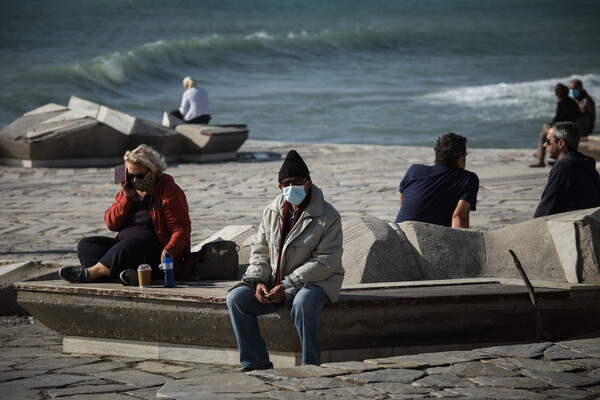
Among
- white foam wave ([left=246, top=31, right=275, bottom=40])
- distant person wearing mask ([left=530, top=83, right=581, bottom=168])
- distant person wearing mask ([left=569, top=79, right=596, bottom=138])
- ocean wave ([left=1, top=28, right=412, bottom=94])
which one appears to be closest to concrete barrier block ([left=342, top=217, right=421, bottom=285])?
distant person wearing mask ([left=530, top=83, right=581, bottom=168])

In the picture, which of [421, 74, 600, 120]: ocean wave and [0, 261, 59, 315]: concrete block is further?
[421, 74, 600, 120]: ocean wave

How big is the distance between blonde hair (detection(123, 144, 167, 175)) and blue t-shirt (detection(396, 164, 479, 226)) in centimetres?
183

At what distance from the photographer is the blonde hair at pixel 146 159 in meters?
5.66

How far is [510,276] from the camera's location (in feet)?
20.0

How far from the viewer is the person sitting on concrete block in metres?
6.43

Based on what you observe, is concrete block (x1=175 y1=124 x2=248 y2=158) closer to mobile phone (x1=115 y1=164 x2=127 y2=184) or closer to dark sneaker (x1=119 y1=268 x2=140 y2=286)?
mobile phone (x1=115 y1=164 x2=127 y2=184)

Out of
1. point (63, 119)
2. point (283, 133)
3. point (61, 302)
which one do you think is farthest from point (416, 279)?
point (283, 133)

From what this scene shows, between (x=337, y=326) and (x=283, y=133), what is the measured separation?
65.1 feet

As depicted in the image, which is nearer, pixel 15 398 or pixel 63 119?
pixel 15 398

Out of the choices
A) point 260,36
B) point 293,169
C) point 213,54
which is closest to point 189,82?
point 293,169

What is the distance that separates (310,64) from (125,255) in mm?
43561

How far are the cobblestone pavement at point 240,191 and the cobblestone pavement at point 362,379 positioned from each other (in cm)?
316

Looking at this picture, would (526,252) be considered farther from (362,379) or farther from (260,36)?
(260,36)

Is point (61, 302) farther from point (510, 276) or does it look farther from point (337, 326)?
point (510, 276)
